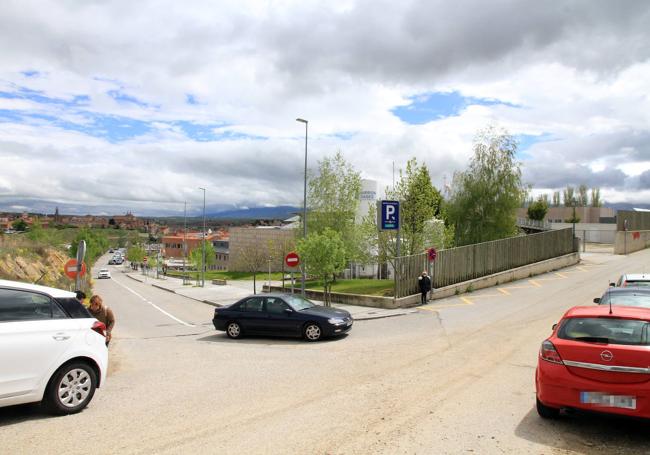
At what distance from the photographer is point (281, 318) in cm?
1430

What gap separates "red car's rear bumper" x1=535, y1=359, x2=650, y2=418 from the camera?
546cm

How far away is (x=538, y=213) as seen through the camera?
278 feet

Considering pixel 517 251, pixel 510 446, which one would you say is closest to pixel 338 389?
pixel 510 446

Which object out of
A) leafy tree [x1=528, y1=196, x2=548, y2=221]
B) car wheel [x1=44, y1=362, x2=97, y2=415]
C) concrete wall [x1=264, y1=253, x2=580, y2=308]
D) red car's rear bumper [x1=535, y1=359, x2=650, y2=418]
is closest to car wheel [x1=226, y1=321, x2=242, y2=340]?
car wheel [x1=44, y1=362, x2=97, y2=415]

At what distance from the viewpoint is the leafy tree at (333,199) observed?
38.0 meters

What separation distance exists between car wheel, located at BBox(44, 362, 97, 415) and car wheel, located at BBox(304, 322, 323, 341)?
748 centimetres

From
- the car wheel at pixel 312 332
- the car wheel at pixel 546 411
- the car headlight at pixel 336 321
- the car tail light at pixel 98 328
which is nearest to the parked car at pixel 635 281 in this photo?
the car headlight at pixel 336 321

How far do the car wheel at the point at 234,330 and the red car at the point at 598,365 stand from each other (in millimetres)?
9837

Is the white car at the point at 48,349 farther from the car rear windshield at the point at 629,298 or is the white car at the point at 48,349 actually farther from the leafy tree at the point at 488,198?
the leafy tree at the point at 488,198

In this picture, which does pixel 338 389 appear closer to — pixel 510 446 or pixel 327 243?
pixel 510 446

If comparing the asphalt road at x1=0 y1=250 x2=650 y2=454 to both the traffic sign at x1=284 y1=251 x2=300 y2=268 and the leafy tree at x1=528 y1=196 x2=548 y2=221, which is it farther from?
the leafy tree at x1=528 y1=196 x2=548 y2=221

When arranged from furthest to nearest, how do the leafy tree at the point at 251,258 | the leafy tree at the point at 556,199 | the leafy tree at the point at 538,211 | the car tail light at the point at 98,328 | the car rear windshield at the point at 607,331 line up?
the leafy tree at the point at 556,199 < the leafy tree at the point at 538,211 < the leafy tree at the point at 251,258 < the car tail light at the point at 98,328 < the car rear windshield at the point at 607,331

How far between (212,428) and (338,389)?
97.3 inches

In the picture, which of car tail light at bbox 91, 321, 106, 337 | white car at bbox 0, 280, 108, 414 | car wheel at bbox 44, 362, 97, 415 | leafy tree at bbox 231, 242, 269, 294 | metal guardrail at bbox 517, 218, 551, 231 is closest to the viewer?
white car at bbox 0, 280, 108, 414
